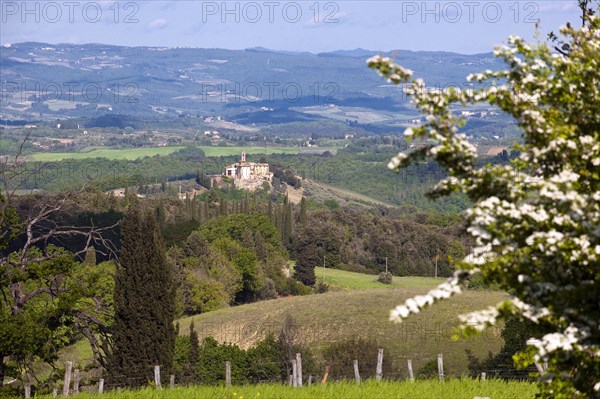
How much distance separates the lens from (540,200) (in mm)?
7617

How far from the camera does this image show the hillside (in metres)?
64.1

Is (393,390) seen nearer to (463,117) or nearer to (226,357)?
(463,117)

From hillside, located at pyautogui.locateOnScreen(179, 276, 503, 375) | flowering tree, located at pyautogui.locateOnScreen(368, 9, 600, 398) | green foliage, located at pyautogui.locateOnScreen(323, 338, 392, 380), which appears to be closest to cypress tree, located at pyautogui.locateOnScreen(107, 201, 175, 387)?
green foliage, located at pyautogui.locateOnScreen(323, 338, 392, 380)

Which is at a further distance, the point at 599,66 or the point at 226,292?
the point at 226,292

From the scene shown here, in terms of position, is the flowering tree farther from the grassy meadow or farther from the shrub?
the shrub

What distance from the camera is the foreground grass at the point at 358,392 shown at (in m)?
16.7

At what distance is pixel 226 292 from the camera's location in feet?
336

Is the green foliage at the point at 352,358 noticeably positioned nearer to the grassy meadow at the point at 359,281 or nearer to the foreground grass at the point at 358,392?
the foreground grass at the point at 358,392

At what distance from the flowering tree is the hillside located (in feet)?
165

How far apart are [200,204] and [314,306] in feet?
217

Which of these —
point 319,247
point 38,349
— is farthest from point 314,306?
point 38,349

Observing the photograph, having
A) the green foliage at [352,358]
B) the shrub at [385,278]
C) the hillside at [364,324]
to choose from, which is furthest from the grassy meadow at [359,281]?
the green foliage at [352,358]

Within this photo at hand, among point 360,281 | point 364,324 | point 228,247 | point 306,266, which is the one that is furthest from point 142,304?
point 360,281

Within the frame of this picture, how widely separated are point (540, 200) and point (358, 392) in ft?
32.8
